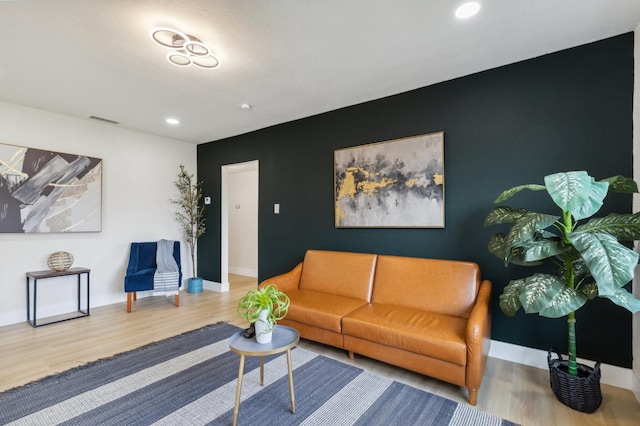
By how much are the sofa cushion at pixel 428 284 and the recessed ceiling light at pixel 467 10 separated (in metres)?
1.93

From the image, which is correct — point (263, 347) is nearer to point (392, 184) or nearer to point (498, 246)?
point (498, 246)

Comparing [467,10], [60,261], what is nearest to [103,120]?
[60,261]

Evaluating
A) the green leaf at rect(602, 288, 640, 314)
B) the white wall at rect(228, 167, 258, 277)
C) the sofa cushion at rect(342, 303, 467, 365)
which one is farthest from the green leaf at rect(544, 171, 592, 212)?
the white wall at rect(228, 167, 258, 277)

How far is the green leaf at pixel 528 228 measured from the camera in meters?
1.83

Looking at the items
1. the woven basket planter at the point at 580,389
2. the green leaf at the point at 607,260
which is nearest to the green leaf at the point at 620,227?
the green leaf at the point at 607,260

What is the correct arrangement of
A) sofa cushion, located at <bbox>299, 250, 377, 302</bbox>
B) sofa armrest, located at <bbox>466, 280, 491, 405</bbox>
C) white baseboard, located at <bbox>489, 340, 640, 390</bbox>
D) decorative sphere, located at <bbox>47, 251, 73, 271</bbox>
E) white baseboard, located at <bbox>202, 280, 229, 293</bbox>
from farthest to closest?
white baseboard, located at <bbox>202, 280, 229, 293</bbox>, decorative sphere, located at <bbox>47, 251, 73, 271</bbox>, sofa cushion, located at <bbox>299, 250, 377, 302</bbox>, white baseboard, located at <bbox>489, 340, 640, 390</bbox>, sofa armrest, located at <bbox>466, 280, 491, 405</bbox>

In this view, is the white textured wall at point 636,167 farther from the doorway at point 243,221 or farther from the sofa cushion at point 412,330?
the doorway at point 243,221

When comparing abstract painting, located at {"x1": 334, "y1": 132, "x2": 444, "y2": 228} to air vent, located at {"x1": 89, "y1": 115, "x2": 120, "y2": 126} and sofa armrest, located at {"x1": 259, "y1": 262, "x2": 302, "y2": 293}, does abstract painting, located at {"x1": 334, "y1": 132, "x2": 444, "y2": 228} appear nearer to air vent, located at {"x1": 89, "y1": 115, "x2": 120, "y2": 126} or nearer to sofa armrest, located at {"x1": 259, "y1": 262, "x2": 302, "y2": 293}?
sofa armrest, located at {"x1": 259, "y1": 262, "x2": 302, "y2": 293}

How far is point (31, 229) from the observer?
11.9 feet

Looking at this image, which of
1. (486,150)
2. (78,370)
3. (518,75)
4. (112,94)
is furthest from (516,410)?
(112,94)

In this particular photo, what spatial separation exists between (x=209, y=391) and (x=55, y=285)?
122 inches

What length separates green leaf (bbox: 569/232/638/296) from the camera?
152 cm

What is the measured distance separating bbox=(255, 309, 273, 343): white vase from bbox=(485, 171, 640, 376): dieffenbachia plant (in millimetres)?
1547

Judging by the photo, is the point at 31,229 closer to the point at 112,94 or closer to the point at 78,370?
the point at 112,94
